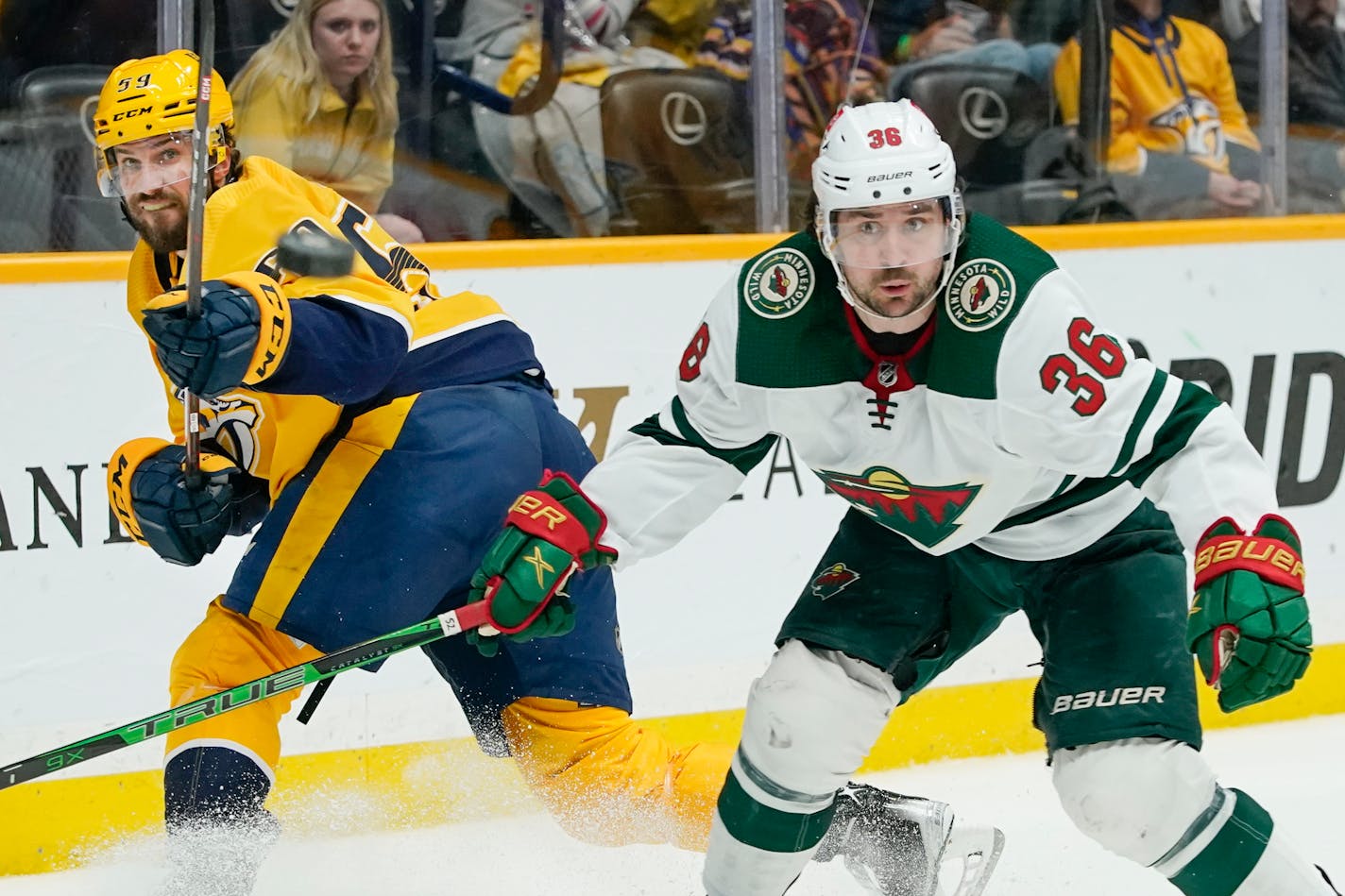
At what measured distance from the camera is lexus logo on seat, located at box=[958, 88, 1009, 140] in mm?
3904

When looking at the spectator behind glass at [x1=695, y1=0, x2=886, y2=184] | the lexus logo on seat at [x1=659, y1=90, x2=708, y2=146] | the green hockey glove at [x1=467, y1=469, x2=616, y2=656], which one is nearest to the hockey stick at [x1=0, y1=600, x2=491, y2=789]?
the green hockey glove at [x1=467, y1=469, x2=616, y2=656]

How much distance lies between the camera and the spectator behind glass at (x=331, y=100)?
3.30m

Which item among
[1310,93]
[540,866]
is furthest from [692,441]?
[1310,93]

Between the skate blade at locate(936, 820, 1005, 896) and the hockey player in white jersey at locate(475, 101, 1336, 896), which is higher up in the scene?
the hockey player in white jersey at locate(475, 101, 1336, 896)

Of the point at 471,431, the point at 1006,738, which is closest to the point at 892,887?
the point at 471,431

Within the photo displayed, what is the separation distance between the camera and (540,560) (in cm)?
214

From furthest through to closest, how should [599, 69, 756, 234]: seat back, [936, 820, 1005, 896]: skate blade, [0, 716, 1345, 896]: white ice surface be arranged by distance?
[599, 69, 756, 234]: seat back, [0, 716, 1345, 896]: white ice surface, [936, 820, 1005, 896]: skate blade

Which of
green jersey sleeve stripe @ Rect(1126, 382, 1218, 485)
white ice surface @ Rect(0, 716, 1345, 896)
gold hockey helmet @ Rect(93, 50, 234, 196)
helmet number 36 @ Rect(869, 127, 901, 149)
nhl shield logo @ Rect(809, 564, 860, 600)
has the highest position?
gold hockey helmet @ Rect(93, 50, 234, 196)

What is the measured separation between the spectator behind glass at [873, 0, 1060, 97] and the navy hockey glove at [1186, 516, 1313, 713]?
2132 mm

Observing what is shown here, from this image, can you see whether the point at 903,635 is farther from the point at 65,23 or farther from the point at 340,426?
the point at 65,23

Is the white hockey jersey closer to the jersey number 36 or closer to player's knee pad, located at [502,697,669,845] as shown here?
the jersey number 36

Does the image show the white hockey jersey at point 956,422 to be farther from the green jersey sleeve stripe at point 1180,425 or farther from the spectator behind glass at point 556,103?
the spectator behind glass at point 556,103

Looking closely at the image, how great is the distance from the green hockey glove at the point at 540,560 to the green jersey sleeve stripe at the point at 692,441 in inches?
5.2

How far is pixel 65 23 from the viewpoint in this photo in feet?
10.4
